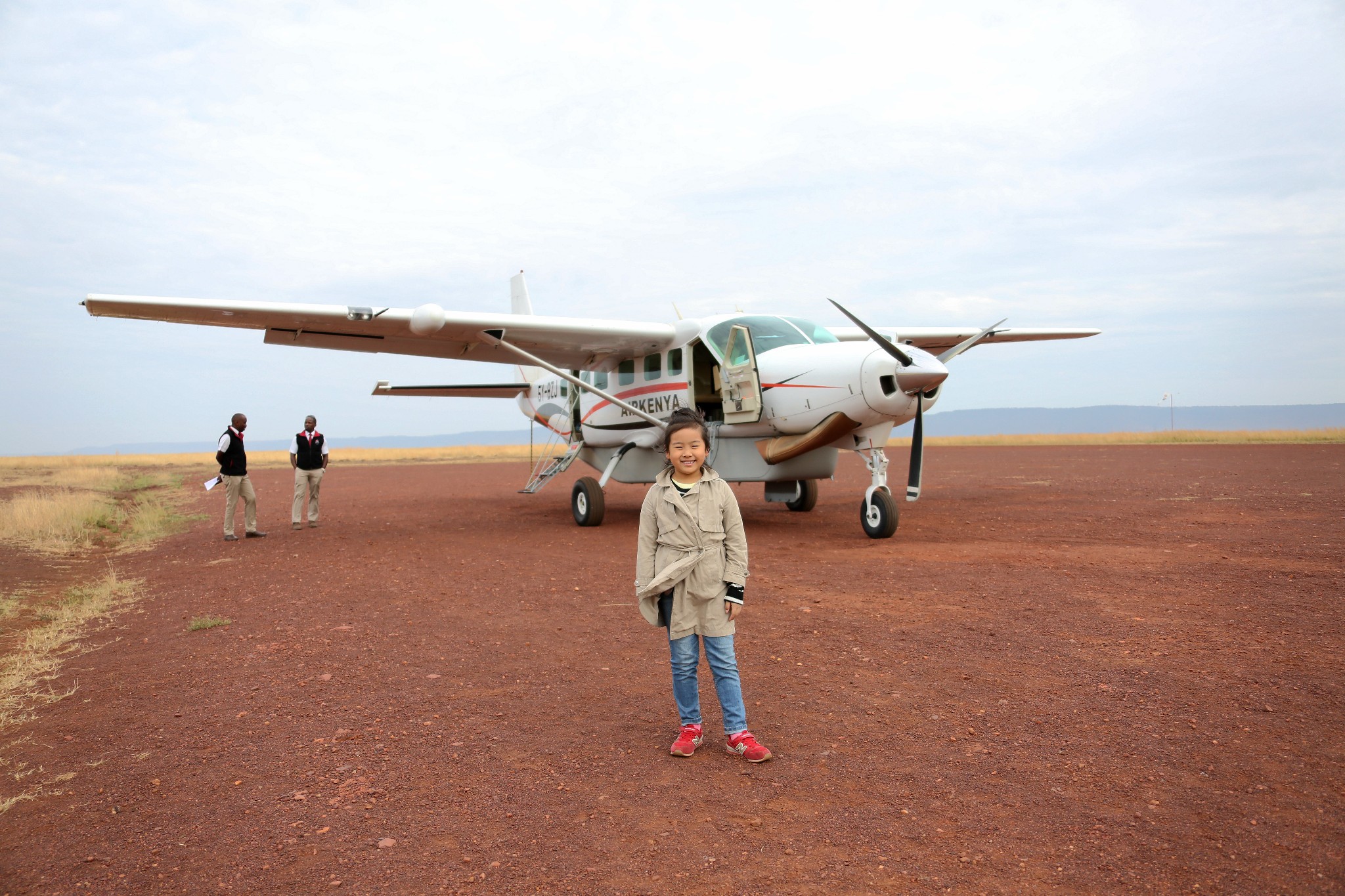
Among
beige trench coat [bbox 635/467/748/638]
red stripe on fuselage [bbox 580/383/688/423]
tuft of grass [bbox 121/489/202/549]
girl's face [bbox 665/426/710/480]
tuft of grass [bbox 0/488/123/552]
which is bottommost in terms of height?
tuft of grass [bbox 121/489/202/549]

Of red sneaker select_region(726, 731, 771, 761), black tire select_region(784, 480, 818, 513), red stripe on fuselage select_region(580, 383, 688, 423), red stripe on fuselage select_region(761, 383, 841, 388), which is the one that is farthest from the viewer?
black tire select_region(784, 480, 818, 513)

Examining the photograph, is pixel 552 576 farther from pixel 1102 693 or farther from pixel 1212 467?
pixel 1212 467

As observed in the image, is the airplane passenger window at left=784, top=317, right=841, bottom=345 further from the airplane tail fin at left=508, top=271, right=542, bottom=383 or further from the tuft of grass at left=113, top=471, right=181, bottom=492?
the tuft of grass at left=113, top=471, right=181, bottom=492

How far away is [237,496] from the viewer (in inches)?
479

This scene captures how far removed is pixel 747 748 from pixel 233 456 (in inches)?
416

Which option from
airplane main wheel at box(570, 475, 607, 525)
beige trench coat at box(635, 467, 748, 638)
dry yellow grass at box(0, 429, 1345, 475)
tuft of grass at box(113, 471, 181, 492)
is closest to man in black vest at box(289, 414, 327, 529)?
airplane main wheel at box(570, 475, 607, 525)

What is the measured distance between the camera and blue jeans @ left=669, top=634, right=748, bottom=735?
12.3ft

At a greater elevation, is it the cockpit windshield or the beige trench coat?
the cockpit windshield

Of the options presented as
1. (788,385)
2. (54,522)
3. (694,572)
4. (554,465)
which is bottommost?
(54,522)

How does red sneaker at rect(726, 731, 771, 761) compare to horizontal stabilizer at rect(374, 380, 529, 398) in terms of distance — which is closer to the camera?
red sneaker at rect(726, 731, 771, 761)

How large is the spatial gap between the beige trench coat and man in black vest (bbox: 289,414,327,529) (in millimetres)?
10568

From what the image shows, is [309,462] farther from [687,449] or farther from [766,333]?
[687,449]

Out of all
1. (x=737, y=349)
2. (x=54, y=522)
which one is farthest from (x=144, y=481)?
(x=737, y=349)

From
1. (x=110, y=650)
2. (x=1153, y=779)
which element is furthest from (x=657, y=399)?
(x=1153, y=779)
